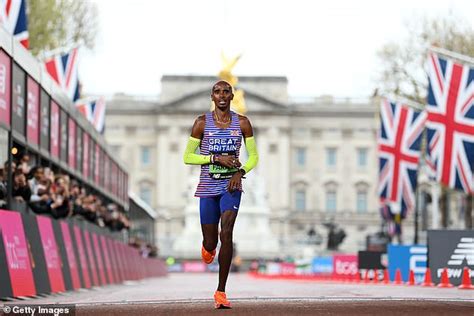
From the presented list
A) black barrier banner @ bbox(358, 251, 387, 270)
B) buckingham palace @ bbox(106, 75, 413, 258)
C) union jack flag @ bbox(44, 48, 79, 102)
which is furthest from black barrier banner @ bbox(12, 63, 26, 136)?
buckingham palace @ bbox(106, 75, 413, 258)

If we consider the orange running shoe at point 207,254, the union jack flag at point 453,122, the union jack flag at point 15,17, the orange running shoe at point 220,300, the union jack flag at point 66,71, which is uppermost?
the union jack flag at point 66,71

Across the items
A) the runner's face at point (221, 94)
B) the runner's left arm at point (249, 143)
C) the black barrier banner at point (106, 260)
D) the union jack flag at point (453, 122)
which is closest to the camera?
the runner's face at point (221, 94)

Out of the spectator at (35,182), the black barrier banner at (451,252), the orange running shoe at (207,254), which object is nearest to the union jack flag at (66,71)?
the black barrier banner at (451,252)

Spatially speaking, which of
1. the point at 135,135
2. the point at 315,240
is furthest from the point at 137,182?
the point at 315,240

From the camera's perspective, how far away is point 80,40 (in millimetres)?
56250

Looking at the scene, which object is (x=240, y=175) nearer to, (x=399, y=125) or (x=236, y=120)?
(x=236, y=120)

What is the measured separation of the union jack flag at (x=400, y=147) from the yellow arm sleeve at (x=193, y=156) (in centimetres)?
3102

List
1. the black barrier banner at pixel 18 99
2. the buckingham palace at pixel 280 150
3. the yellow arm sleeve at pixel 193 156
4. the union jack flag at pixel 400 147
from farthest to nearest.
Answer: the buckingham palace at pixel 280 150 < the union jack flag at pixel 400 147 < the black barrier banner at pixel 18 99 < the yellow arm sleeve at pixel 193 156

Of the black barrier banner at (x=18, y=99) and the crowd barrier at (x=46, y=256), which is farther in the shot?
the black barrier banner at (x=18, y=99)

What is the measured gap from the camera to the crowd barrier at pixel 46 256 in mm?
16766

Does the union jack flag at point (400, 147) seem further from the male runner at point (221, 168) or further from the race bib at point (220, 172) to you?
the race bib at point (220, 172)

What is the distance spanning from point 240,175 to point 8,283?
500 centimetres

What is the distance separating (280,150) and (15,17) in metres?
131

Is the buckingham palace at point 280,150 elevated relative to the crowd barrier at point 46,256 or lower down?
elevated
